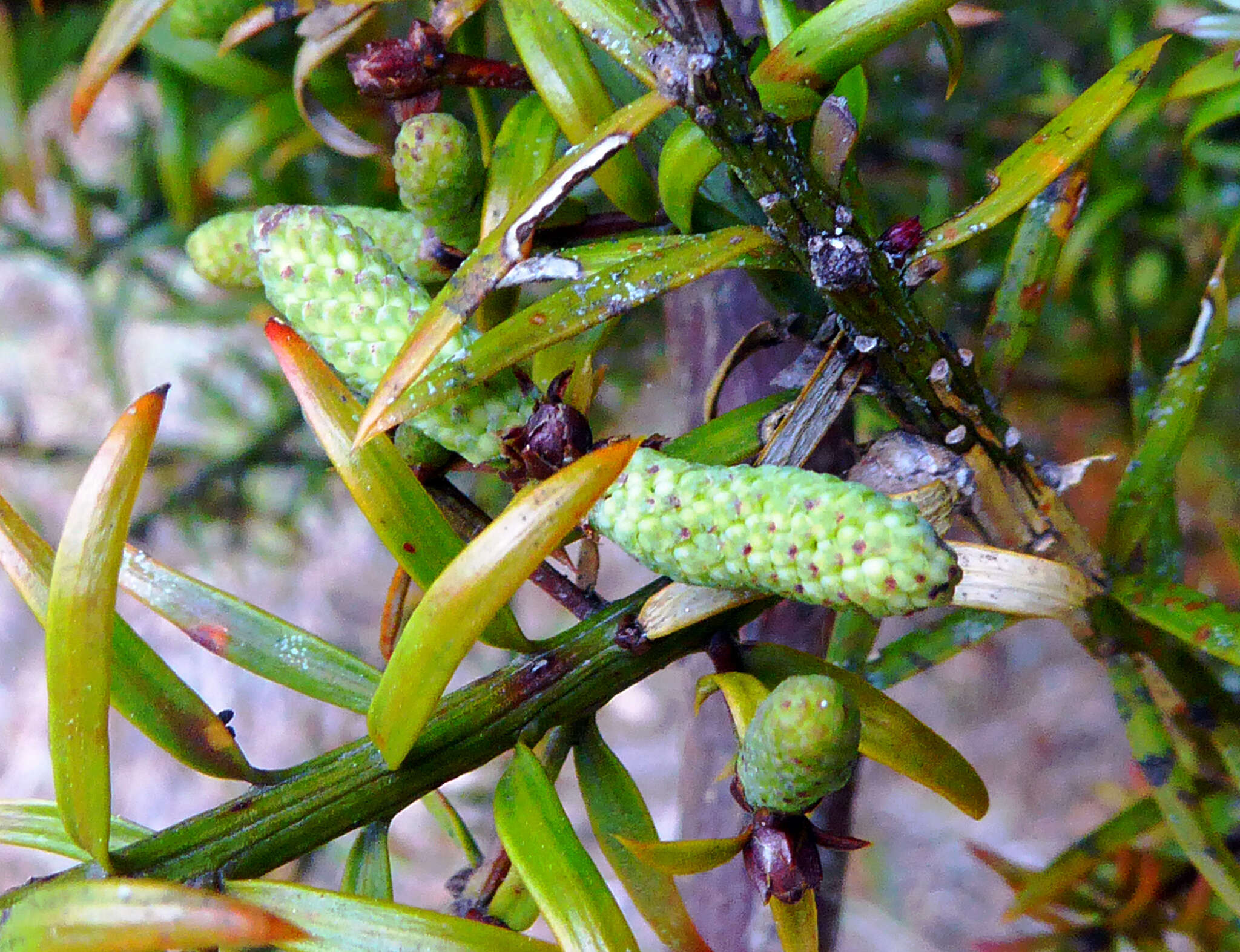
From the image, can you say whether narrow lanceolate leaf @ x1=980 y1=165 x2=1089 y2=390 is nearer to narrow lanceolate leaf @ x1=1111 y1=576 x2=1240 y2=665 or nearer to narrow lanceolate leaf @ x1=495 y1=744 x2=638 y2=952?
narrow lanceolate leaf @ x1=1111 y1=576 x2=1240 y2=665

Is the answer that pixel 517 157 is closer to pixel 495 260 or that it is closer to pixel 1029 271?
pixel 495 260

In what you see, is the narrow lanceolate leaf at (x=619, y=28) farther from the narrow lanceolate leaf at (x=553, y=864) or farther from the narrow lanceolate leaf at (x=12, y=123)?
the narrow lanceolate leaf at (x=12, y=123)

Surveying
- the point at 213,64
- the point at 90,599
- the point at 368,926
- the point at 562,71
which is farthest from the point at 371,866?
the point at 213,64

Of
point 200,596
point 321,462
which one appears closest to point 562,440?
point 200,596

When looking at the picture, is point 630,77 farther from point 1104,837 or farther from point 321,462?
point 321,462

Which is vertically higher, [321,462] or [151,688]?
[151,688]
